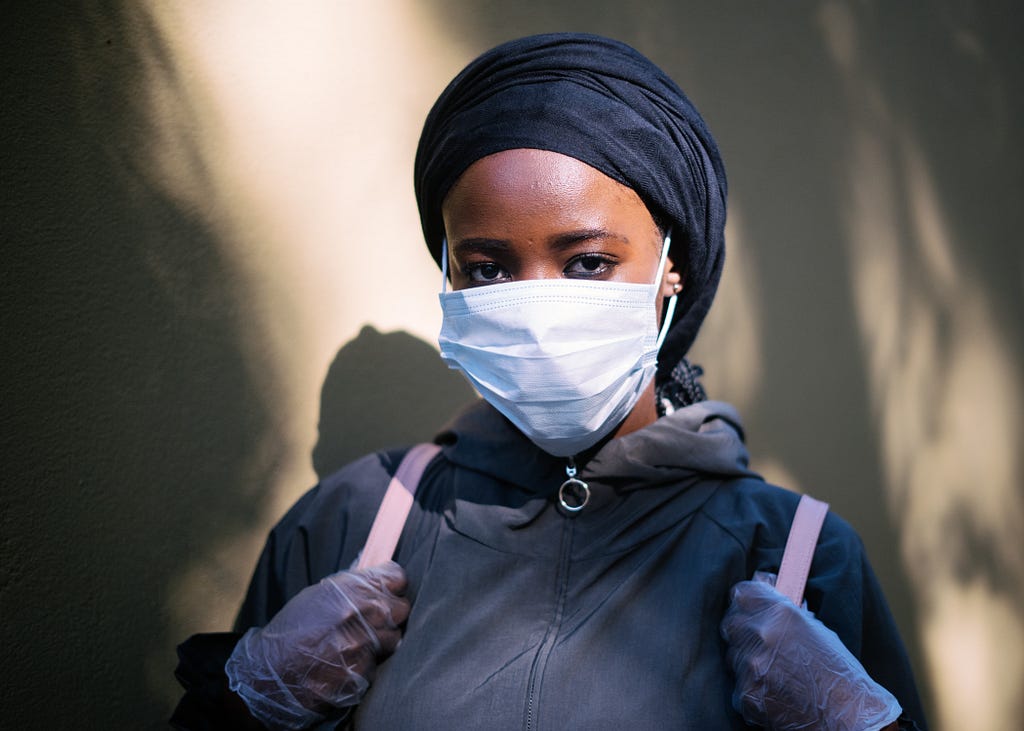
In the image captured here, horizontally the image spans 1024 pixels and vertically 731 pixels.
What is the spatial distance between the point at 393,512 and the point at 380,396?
661mm

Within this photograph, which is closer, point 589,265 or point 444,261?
point 589,265

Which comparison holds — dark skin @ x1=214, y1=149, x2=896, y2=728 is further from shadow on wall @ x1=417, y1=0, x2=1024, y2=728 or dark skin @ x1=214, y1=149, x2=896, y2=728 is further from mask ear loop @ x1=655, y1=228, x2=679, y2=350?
shadow on wall @ x1=417, y1=0, x2=1024, y2=728

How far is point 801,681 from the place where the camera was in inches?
50.1

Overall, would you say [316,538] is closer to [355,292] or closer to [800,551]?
[355,292]

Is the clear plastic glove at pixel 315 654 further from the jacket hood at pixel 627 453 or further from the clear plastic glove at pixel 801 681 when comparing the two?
the clear plastic glove at pixel 801 681

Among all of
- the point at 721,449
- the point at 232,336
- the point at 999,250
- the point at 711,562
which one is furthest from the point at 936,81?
the point at 232,336

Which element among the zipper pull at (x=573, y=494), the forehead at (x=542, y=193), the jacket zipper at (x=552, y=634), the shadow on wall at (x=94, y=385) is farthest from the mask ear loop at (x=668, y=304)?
the shadow on wall at (x=94, y=385)

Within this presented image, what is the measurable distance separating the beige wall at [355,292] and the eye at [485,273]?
65 cm

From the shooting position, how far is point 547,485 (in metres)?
1.60

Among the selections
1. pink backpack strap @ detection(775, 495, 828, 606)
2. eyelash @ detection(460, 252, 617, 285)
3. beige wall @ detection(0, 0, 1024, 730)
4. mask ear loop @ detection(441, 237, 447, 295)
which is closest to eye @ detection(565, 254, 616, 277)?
eyelash @ detection(460, 252, 617, 285)

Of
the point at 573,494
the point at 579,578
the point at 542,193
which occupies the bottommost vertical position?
the point at 579,578

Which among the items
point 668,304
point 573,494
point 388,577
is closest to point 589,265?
point 668,304

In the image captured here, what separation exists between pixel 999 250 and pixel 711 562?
2650 millimetres

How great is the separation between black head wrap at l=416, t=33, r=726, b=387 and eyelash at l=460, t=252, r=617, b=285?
14 cm
